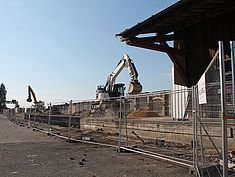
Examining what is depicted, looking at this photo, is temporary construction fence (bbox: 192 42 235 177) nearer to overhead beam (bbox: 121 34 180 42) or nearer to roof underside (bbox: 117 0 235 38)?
roof underside (bbox: 117 0 235 38)

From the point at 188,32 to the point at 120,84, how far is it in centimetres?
2655

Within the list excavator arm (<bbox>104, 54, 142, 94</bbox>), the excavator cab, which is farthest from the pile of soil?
the excavator cab

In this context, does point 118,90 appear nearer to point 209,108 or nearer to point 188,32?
point 188,32

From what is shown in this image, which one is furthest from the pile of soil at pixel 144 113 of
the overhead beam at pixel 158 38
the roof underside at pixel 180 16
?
the roof underside at pixel 180 16

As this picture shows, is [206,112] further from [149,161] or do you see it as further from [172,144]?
[172,144]

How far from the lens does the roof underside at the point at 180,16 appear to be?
9.30 metres

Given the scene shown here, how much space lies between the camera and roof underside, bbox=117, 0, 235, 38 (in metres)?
9.30

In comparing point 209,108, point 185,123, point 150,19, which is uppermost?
point 150,19

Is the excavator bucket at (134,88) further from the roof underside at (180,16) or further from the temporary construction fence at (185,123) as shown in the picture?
the roof underside at (180,16)

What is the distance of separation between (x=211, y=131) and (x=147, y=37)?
4706 millimetres

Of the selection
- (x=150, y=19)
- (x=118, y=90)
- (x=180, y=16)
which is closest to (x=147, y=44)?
(x=150, y=19)

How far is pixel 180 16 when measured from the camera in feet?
34.3

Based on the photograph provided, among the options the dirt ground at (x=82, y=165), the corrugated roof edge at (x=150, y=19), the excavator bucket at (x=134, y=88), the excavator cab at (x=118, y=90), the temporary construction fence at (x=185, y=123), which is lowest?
the dirt ground at (x=82, y=165)

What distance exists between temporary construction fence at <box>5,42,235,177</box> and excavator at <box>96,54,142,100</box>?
559 cm
